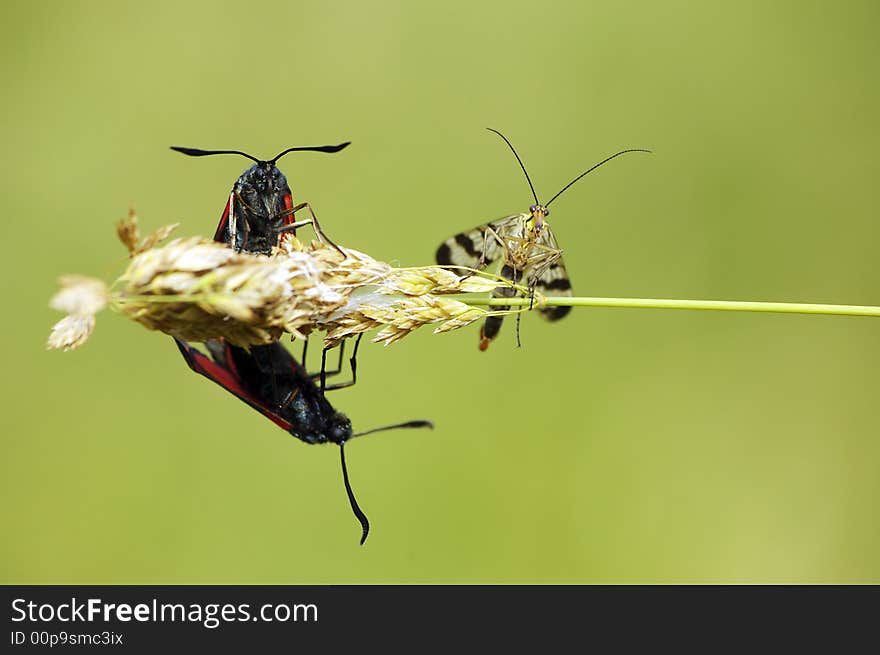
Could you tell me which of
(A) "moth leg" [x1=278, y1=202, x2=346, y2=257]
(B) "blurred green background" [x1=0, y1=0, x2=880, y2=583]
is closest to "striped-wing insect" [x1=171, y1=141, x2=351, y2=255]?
(A) "moth leg" [x1=278, y1=202, x2=346, y2=257]

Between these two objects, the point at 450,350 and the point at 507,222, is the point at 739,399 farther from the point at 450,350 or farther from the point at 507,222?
the point at 507,222

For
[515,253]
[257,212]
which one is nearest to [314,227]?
[257,212]

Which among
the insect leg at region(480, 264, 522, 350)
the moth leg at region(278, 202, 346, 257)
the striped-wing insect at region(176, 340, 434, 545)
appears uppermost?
the moth leg at region(278, 202, 346, 257)

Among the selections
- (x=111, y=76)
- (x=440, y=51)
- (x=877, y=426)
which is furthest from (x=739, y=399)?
(x=111, y=76)


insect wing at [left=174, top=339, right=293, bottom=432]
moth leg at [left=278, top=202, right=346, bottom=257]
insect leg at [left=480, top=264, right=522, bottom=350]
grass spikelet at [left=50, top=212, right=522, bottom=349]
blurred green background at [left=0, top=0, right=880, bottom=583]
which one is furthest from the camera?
blurred green background at [left=0, top=0, right=880, bottom=583]

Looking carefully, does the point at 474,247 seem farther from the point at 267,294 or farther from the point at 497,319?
the point at 267,294

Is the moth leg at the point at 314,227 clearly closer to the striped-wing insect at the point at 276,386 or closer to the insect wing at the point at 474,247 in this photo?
the striped-wing insect at the point at 276,386

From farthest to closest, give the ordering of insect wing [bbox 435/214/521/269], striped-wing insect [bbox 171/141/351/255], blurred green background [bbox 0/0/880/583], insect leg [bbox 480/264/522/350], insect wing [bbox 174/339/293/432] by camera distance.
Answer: blurred green background [bbox 0/0/880/583] → insect wing [bbox 435/214/521/269] → insect leg [bbox 480/264/522/350] → striped-wing insect [bbox 171/141/351/255] → insect wing [bbox 174/339/293/432]

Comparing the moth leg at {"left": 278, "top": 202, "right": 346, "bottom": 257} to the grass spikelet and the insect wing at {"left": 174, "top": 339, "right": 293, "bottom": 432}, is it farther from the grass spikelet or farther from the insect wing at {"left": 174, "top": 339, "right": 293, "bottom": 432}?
the insect wing at {"left": 174, "top": 339, "right": 293, "bottom": 432}

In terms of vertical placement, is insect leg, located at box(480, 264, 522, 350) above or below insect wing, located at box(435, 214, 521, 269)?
below
